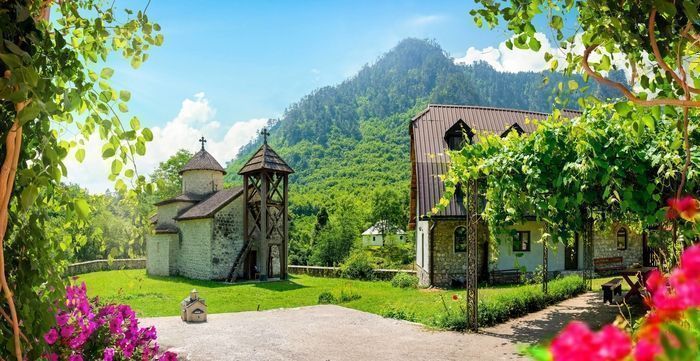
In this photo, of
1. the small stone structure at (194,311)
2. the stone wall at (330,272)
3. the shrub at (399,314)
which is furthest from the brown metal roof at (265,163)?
the shrub at (399,314)

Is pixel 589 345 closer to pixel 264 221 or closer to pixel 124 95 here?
pixel 124 95

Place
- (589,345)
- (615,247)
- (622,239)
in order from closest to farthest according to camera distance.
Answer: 1. (589,345)
2. (615,247)
3. (622,239)

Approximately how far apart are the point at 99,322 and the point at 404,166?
6565cm

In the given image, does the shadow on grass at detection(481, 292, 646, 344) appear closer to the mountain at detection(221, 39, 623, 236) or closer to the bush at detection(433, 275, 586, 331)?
the bush at detection(433, 275, 586, 331)

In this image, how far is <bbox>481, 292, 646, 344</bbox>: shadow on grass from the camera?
373 inches

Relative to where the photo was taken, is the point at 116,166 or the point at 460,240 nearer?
the point at 116,166

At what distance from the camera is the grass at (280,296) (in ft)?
42.9

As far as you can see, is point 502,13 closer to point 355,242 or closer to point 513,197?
point 513,197

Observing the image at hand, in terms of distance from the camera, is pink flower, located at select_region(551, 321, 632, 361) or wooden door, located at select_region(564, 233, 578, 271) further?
wooden door, located at select_region(564, 233, 578, 271)

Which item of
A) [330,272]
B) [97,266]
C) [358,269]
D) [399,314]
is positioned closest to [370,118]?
[97,266]

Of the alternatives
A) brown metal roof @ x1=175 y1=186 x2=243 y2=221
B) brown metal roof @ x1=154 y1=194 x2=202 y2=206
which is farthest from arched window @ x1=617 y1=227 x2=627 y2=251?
brown metal roof @ x1=154 y1=194 x2=202 y2=206

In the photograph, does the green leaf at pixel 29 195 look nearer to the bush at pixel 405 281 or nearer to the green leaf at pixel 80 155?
the green leaf at pixel 80 155

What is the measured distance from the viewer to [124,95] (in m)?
2.23

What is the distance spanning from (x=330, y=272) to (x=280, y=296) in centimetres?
859
